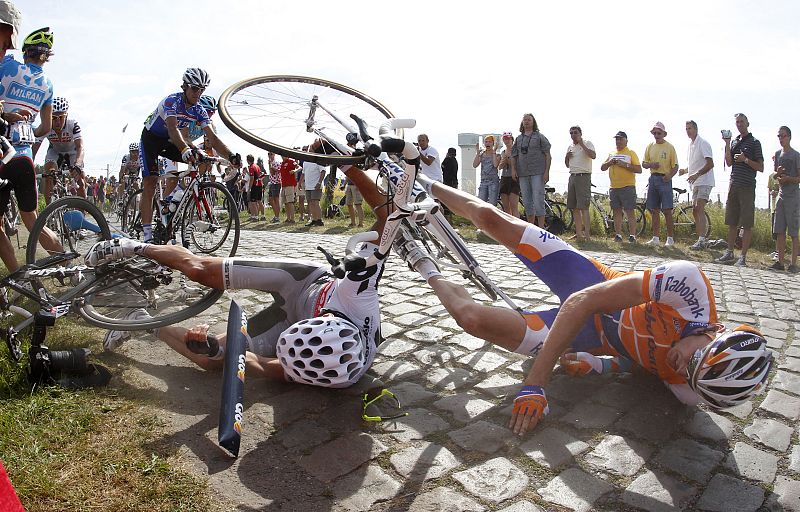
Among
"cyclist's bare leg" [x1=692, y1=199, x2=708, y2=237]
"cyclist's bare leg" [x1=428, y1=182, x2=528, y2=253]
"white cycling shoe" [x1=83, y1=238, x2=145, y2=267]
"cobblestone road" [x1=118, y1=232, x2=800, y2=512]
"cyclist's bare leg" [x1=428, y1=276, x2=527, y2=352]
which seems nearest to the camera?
"cobblestone road" [x1=118, y1=232, x2=800, y2=512]

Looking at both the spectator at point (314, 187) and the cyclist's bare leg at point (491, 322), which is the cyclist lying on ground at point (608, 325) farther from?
the spectator at point (314, 187)

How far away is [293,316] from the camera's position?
380 centimetres

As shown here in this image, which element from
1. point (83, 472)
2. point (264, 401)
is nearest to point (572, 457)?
point (264, 401)

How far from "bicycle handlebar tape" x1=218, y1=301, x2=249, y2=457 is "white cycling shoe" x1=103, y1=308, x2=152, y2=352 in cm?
116

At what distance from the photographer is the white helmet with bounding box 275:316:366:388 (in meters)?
3.04

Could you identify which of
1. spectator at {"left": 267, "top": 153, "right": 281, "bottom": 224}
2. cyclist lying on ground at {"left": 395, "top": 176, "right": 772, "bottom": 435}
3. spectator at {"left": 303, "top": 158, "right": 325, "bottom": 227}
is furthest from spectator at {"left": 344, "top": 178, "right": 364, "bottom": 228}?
cyclist lying on ground at {"left": 395, "top": 176, "right": 772, "bottom": 435}

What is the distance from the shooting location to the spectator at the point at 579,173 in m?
10.7

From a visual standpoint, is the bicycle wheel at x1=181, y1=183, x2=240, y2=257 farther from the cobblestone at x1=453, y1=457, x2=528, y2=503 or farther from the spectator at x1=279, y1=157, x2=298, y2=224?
the spectator at x1=279, y1=157, x2=298, y2=224

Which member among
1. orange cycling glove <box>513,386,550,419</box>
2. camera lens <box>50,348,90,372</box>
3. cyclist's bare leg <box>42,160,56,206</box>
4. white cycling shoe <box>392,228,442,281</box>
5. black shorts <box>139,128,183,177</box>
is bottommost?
orange cycling glove <box>513,386,550,419</box>

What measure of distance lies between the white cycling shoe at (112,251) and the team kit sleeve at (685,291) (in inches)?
125

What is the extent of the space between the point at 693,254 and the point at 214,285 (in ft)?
28.6

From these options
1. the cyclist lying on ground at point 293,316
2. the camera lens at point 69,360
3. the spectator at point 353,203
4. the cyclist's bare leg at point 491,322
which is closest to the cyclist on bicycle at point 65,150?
the spectator at point 353,203

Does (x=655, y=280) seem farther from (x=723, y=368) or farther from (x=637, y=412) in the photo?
(x=637, y=412)

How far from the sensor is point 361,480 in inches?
103
